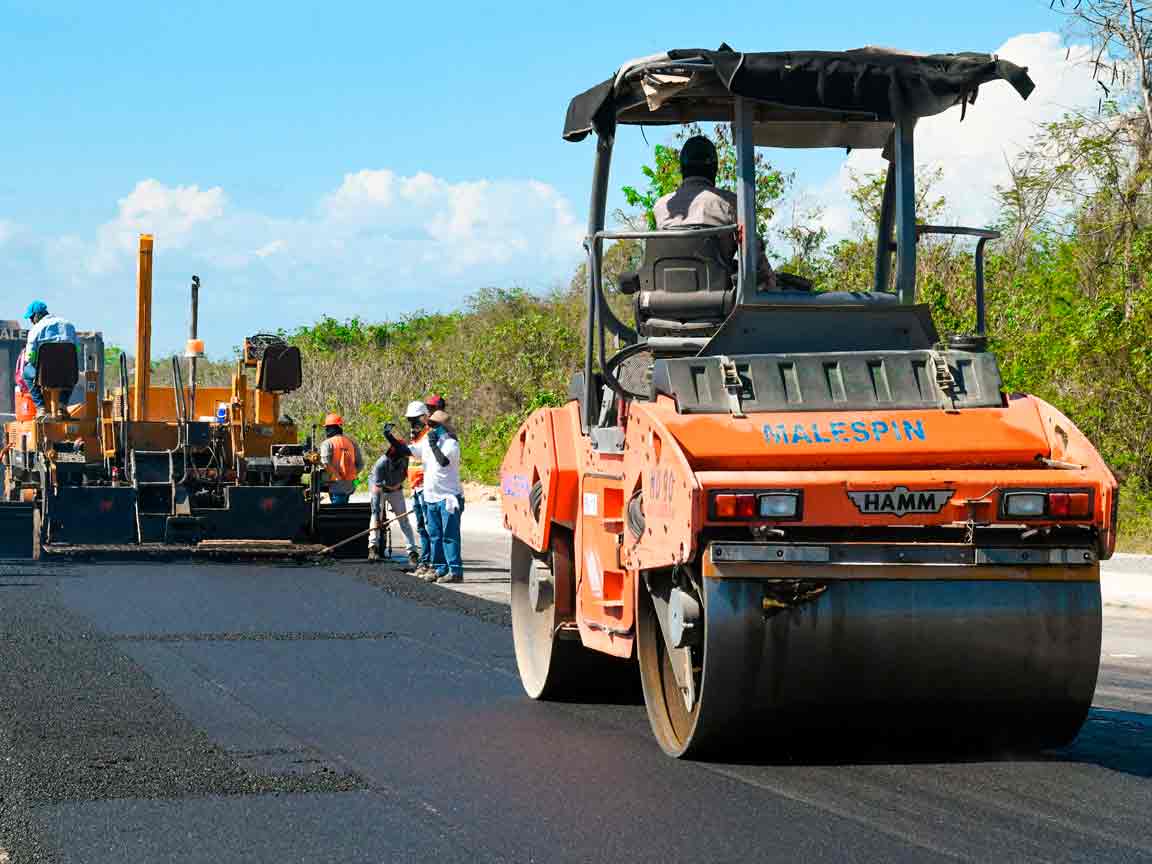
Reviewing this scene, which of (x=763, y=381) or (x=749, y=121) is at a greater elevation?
(x=749, y=121)

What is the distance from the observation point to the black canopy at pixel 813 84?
287 inches

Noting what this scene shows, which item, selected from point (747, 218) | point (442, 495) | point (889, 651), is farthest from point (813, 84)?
point (442, 495)

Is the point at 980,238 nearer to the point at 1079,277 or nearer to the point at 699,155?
the point at 699,155

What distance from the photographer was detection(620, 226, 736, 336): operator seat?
301 inches

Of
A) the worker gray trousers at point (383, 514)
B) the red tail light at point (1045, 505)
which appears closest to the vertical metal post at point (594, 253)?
the red tail light at point (1045, 505)

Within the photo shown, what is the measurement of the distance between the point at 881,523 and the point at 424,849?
6.52ft

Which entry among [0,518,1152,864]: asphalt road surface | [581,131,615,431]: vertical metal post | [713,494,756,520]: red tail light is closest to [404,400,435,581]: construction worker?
[0,518,1152,864]: asphalt road surface

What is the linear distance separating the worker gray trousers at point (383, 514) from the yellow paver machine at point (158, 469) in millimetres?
216

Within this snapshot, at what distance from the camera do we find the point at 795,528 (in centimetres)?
642

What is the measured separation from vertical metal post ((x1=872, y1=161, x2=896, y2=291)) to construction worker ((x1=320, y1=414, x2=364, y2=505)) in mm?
11423

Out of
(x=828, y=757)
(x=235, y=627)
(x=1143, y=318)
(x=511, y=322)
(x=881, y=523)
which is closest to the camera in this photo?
(x=881, y=523)

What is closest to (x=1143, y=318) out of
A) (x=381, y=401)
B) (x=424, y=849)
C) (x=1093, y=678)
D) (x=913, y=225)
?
(x=913, y=225)

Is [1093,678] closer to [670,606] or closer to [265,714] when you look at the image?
[670,606]

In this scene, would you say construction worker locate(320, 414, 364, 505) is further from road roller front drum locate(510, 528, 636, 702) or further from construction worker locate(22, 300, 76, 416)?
road roller front drum locate(510, 528, 636, 702)
